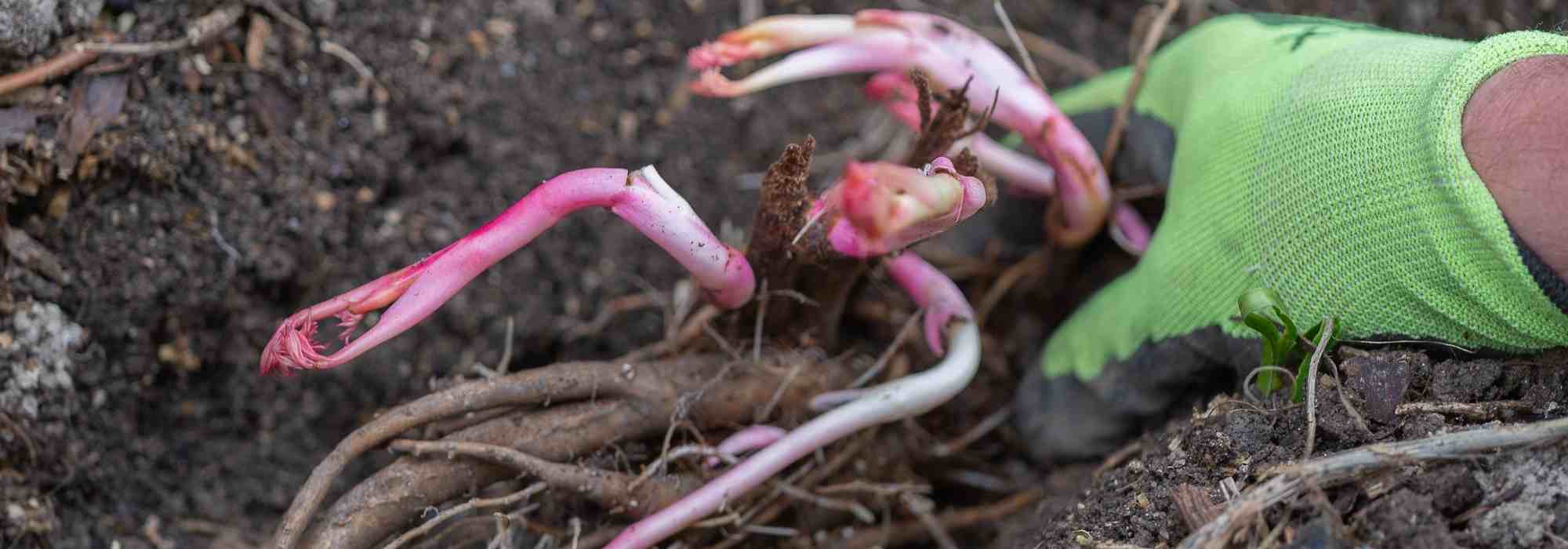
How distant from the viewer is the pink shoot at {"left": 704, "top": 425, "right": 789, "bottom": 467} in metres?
1.32

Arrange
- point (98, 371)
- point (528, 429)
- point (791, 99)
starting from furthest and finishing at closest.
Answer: point (791, 99)
point (98, 371)
point (528, 429)

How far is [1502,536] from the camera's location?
0.92 metres

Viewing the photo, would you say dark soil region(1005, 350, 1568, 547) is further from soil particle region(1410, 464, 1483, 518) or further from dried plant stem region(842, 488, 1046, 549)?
dried plant stem region(842, 488, 1046, 549)

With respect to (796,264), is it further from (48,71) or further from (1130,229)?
(48,71)

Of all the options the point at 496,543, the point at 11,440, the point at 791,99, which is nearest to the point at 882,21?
the point at 791,99

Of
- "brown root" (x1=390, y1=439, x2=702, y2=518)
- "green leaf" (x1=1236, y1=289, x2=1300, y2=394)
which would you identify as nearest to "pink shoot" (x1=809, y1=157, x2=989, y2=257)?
"green leaf" (x1=1236, y1=289, x2=1300, y2=394)

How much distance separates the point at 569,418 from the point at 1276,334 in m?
0.77

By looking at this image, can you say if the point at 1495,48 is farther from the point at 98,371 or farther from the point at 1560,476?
the point at 98,371

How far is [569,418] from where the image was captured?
126cm

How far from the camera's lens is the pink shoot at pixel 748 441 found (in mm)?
1324

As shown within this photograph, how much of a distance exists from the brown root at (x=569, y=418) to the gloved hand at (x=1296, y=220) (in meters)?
0.38

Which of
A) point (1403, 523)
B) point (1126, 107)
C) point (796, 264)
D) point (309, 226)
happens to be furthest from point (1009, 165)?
point (309, 226)

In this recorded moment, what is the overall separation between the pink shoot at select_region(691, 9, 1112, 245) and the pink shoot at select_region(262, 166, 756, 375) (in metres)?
0.32

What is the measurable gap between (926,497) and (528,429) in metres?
0.66
